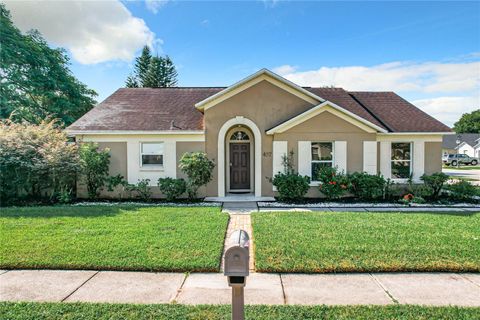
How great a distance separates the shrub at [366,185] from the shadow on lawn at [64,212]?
8776 millimetres

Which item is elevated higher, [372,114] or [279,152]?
[372,114]

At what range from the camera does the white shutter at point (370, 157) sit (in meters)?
12.1

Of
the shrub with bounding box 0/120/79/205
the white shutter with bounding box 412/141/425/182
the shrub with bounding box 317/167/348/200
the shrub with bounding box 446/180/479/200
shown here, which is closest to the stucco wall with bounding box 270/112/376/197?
the shrub with bounding box 317/167/348/200

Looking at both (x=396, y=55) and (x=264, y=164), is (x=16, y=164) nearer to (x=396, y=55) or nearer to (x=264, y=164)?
(x=264, y=164)

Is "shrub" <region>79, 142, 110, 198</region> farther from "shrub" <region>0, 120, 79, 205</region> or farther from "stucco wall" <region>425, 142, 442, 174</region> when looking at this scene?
"stucco wall" <region>425, 142, 442, 174</region>

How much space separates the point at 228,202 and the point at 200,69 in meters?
11.9

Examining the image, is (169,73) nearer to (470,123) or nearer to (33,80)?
(33,80)

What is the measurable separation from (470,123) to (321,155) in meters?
A: 112

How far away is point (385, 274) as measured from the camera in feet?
15.5

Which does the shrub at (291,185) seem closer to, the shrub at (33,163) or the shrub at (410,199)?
the shrub at (410,199)

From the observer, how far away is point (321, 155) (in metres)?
12.2

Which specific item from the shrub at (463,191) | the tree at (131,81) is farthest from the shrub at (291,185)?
the tree at (131,81)

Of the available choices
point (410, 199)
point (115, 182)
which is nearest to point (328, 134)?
point (410, 199)

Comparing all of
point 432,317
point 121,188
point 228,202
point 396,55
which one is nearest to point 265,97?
point 228,202
